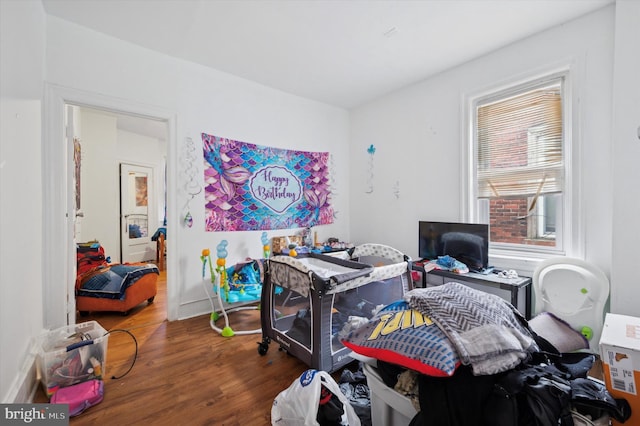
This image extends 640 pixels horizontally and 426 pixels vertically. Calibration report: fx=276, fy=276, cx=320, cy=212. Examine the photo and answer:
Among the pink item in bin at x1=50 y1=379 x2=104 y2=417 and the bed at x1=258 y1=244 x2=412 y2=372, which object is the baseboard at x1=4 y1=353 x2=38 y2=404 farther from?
the bed at x1=258 y1=244 x2=412 y2=372

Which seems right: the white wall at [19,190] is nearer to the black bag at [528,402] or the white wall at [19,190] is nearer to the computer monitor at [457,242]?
the black bag at [528,402]

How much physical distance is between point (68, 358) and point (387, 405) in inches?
74.3

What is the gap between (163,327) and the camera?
262 centimetres

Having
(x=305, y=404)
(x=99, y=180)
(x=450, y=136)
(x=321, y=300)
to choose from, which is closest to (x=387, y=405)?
(x=305, y=404)

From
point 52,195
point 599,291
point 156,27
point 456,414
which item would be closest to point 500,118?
point 599,291

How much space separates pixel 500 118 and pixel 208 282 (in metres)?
3.40

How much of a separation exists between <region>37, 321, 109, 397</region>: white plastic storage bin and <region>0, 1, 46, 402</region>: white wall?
86 millimetres

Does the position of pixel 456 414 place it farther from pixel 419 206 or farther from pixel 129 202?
pixel 129 202

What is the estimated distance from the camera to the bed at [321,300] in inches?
66.6

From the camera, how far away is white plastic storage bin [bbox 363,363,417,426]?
103cm

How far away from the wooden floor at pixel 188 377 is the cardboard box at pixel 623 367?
4.83ft

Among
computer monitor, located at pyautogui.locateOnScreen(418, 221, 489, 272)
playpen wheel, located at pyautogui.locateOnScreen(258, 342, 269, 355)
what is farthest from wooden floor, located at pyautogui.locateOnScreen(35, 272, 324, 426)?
computer monitor, located at pyautogui.locateOnScreen(418, 221, 489, 272)

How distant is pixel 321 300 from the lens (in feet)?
5.47

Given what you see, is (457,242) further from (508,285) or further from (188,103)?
(188,103)
